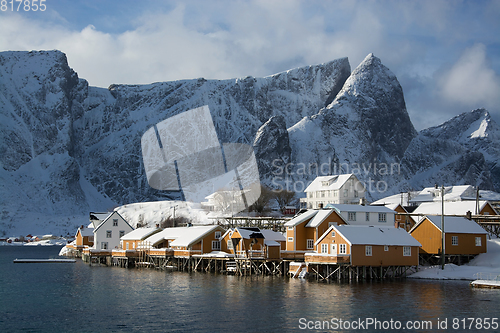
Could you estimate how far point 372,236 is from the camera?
55.5 meters

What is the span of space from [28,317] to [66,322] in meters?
3.72

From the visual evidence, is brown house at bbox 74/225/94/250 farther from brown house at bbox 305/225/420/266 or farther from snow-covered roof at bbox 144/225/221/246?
brown house at bbox 305/225/420/266

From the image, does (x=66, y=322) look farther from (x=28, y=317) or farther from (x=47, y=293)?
(x=47, y=293)

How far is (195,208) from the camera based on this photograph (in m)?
139

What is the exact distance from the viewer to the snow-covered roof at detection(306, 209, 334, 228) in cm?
6201

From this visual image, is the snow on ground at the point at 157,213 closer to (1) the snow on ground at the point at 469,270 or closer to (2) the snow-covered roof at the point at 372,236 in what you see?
(2) the snow-covered roof at the point at 372,236

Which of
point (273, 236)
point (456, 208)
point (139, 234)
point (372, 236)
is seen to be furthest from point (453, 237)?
point (139, 234)

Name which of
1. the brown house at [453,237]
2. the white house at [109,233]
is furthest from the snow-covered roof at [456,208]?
the white house at [109,233]

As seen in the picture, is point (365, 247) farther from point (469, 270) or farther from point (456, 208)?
point (456, 208)

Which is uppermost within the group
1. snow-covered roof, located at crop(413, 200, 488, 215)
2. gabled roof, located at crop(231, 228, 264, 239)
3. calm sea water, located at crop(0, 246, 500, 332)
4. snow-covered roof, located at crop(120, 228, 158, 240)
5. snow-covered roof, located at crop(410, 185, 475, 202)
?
snow-covered roof, located at crop(410, 185, 475, 202)

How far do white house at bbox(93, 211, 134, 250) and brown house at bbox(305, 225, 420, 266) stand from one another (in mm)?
43181

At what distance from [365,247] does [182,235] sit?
29.5 meters

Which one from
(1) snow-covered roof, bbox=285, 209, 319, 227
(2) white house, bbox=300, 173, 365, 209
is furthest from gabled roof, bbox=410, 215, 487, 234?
(2) white house, bbox=300, 173, 365, 209

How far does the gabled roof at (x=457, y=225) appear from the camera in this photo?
2448 inches
